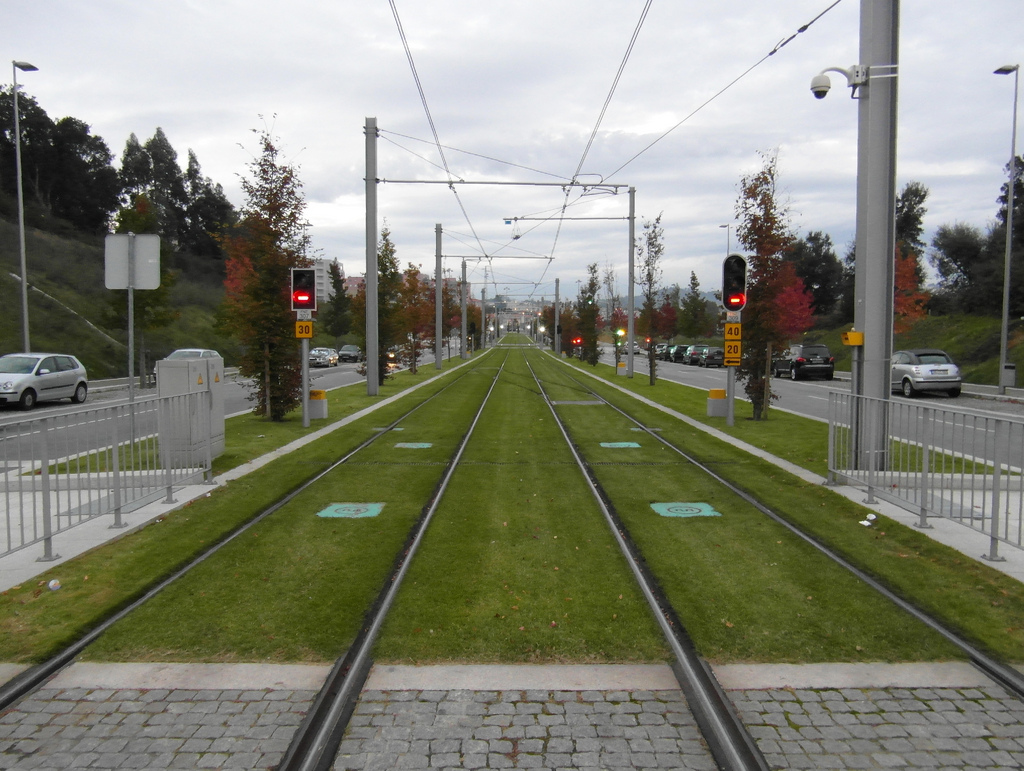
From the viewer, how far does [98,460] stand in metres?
7.94

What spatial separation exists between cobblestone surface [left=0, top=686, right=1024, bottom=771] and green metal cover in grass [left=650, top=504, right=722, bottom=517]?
4.28 meters

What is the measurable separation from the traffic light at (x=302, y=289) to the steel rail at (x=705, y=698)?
36.7ft

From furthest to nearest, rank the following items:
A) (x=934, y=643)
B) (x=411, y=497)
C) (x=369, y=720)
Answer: (x=411, y=497) → (x=934, y=643) → (x=369, y=720)

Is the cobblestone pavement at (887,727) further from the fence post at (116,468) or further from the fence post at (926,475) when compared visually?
the fence post at (116,468)

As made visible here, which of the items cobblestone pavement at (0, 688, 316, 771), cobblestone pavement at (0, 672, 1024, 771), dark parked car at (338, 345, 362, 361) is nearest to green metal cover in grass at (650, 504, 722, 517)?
cobblestone pavement at (0, 672, 1024, 771)

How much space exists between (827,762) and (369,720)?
7.43 feet

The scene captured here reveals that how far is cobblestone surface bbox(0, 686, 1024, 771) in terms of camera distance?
3.81 meters

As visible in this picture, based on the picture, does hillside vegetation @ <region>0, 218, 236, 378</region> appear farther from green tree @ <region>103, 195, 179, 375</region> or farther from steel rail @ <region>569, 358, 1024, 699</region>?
steel rail @ <region>569, 358, 1024, 699</region>

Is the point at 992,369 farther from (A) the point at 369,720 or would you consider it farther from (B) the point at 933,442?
(A) the point at 369,720

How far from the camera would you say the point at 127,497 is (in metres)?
→ 8.50

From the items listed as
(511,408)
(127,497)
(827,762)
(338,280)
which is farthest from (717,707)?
(338,280)

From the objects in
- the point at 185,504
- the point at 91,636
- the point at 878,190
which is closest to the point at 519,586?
the point at 91,636

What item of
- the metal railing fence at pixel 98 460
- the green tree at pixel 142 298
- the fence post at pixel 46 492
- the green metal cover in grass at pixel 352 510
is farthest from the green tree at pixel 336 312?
the fence post at pixel 46 492

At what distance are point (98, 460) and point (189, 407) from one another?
2259 mm
